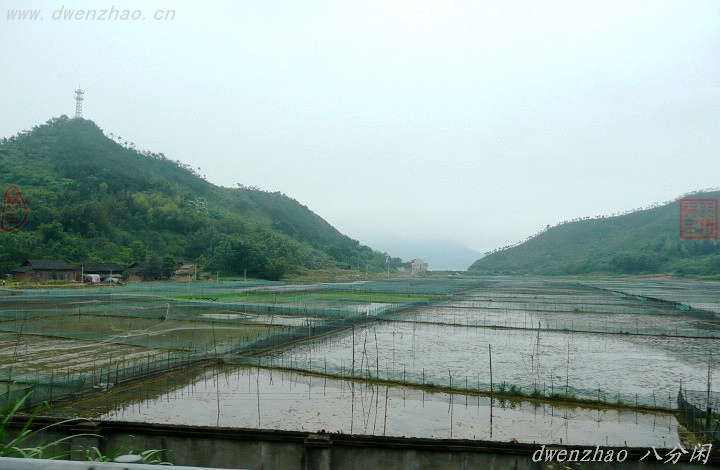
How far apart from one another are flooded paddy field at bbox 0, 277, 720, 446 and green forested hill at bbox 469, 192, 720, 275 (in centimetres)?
5813

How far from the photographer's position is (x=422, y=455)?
5363mm

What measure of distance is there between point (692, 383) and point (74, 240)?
5460cm

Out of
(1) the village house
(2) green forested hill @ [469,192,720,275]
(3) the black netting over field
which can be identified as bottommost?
(3) the black netting over field

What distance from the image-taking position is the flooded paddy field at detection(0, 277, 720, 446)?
32.6 feet

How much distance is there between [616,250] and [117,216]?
9060cm

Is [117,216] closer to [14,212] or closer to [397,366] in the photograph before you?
[14,212]

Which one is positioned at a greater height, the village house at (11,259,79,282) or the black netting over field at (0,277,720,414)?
the village house at (11,259,79,282)

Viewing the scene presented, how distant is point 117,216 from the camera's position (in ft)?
208

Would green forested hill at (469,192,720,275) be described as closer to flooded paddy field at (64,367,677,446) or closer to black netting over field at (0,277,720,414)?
black netting over field at (0,277,720,414)

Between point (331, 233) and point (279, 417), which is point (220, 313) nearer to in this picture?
point (279, 417)

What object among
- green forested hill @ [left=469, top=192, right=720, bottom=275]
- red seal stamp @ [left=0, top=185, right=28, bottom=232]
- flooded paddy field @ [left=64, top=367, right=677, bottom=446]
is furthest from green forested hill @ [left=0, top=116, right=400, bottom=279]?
green forested hill @ [left=469, top=192, right=720, bottom=275]


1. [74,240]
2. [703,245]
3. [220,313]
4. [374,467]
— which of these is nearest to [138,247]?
[74,240]

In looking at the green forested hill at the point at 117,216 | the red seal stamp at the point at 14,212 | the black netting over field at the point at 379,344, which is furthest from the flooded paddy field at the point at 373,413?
the green forested hill at the point at 117,216

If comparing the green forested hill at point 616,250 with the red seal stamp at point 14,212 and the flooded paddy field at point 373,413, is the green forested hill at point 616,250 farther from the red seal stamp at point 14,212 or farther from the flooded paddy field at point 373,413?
the red seal stamp at point 14,212
